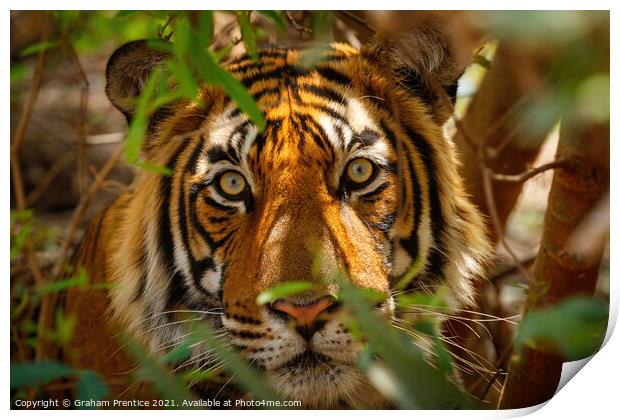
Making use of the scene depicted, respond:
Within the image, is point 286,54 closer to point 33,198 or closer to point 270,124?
point 270,124

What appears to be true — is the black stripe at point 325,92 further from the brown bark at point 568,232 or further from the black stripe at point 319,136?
the brown bark at point 568,232

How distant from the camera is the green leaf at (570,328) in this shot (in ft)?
2.87

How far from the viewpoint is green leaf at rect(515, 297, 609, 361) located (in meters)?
0.88

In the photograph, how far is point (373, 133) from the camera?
1354 mm

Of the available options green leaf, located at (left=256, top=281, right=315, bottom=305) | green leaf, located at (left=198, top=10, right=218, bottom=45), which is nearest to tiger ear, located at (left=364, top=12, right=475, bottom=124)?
green leaf, located at (left=198, top=10, right=218, bottom=45)

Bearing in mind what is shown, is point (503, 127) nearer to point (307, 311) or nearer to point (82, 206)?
point (307, 311)

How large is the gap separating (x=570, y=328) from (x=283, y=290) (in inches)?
16.5

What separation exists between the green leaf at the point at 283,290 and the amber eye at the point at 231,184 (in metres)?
0.20

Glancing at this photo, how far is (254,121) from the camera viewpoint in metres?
1.20

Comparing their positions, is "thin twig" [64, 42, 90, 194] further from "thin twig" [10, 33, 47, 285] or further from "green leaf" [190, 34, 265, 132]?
"green leaf" [190, 34, 265, 132]

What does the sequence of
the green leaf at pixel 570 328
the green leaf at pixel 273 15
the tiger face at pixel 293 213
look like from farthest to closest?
the green leaf at pixel 273 15 < the tiger face at pixel 293 213 < the green leaf at pixel 570 328

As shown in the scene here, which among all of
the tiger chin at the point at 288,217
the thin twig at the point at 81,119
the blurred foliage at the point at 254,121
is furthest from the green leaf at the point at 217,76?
the thin twig at the point at 81,119

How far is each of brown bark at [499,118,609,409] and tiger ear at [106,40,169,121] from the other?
0.71 m

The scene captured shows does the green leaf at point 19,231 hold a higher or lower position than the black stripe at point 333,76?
lower
